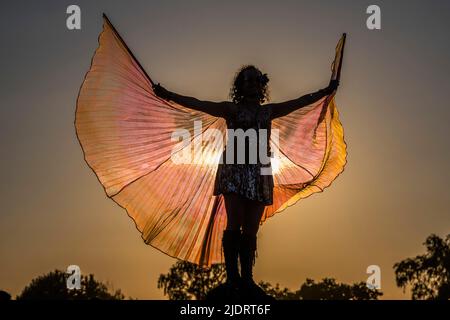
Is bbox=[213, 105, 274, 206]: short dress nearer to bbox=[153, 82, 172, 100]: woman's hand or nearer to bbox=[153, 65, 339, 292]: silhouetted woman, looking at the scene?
bbox=[153, 65, 339, 292]: silhouetted woman

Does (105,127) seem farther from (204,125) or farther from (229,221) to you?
(229,221)

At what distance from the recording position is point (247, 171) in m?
9.55

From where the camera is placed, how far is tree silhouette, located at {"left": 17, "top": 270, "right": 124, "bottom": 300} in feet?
187

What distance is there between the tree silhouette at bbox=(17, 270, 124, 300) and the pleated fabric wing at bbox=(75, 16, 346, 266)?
45914 millimetres

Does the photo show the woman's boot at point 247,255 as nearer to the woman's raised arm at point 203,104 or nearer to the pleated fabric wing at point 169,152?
the pleated fabric wing at point 169,152

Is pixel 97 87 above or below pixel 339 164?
above

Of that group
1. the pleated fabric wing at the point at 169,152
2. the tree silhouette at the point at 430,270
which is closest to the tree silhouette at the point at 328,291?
the tree silhouette at the point at 430,270

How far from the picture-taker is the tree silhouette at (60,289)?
5714cm

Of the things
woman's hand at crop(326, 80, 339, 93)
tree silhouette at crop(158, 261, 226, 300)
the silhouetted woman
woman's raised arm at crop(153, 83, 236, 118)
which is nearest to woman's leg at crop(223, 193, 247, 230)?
the silhouetted woman

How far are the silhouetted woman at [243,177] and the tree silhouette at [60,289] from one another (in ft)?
154

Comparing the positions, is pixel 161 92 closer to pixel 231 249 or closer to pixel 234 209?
pixel 234 209
